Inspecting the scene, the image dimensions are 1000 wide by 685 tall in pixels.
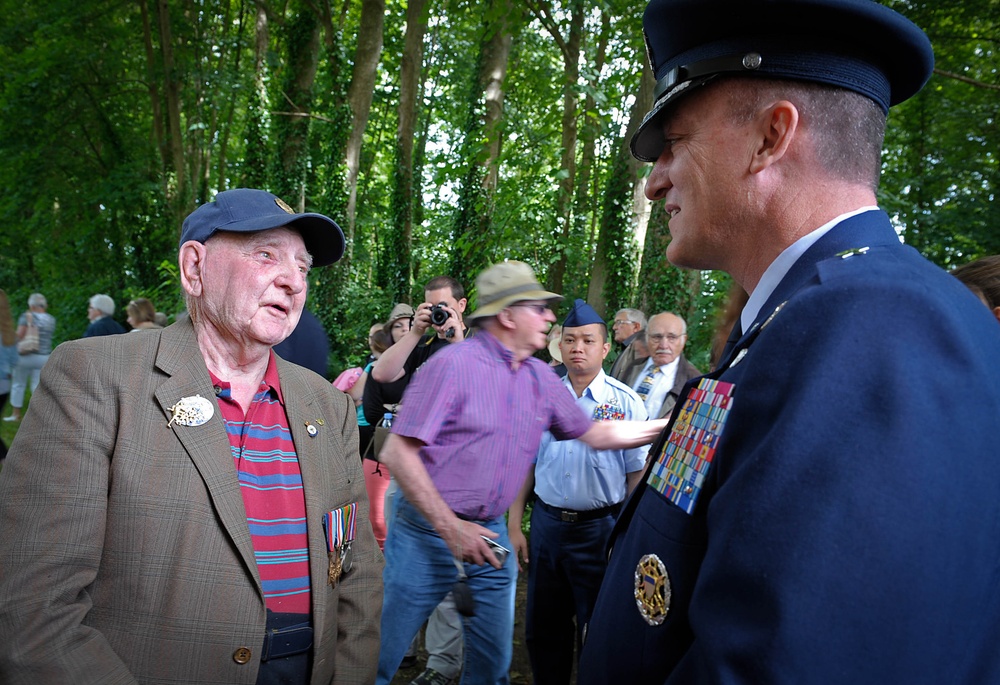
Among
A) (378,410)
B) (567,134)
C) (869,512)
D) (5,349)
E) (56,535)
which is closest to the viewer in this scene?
(869,512)

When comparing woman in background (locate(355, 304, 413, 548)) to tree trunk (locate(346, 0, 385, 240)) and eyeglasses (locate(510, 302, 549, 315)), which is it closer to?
eyeglasses (locate(510, 302, 549, 315))

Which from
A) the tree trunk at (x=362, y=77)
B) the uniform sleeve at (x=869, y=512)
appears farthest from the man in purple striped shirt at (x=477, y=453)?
the tree trunk at (x=362, y=77)

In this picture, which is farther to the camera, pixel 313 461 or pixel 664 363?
pixel 664 363

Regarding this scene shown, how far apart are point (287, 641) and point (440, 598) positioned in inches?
61.1

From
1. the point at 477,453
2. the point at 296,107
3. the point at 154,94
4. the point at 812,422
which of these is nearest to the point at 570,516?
the point at 477,453

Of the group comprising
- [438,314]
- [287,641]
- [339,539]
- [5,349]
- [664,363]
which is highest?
[438,314]

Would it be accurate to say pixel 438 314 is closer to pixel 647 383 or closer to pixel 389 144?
pixel 647 383

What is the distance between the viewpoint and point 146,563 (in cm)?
165

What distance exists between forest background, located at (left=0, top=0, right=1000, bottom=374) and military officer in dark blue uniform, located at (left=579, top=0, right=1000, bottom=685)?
5014mm

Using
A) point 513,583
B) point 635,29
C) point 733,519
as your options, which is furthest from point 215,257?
point 635,29

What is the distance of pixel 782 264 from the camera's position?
1103mm

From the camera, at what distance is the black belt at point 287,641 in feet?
5.89

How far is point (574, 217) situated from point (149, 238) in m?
13.4

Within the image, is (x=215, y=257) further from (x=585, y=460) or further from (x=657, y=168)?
(x=585, y=460)
